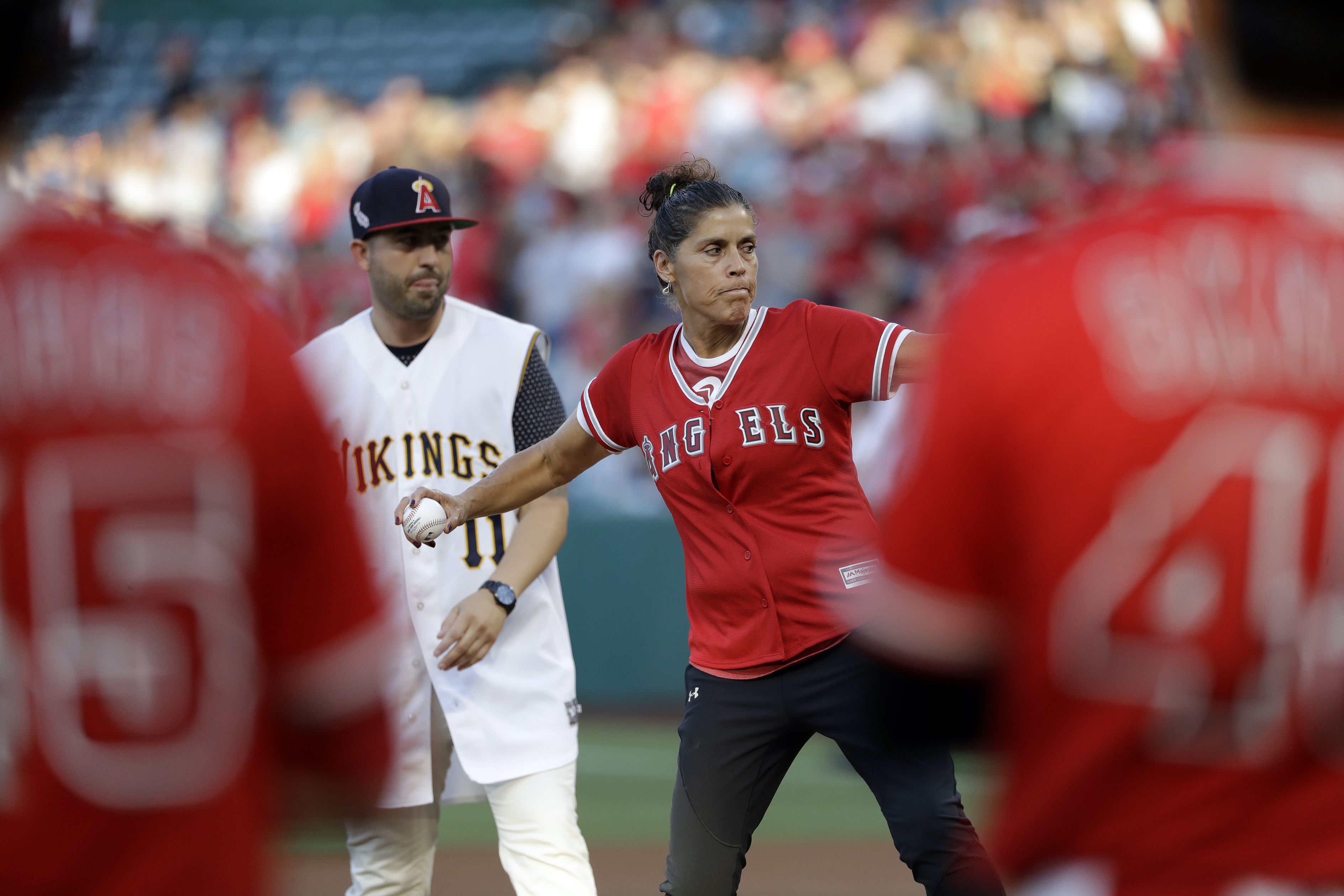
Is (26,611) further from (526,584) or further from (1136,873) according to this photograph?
(526,584)

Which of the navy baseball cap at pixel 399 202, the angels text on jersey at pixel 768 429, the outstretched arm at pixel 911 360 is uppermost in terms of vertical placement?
the navy baseball cap at pixel 399 202

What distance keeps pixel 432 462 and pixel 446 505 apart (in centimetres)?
62

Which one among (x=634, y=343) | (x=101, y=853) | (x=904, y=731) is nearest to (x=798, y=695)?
(x=634, y=343)

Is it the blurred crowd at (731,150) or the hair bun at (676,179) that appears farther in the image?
the blurred crowd at (731,150)

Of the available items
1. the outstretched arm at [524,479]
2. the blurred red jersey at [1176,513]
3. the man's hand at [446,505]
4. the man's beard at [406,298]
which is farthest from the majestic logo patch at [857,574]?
the blurred red jersey at [1176,513]

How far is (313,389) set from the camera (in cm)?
193

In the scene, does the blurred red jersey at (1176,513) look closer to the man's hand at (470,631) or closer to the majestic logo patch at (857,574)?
the majestic logo patch at (857,574)

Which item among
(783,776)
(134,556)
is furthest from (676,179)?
(134,556)

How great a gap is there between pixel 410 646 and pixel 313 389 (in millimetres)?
3018

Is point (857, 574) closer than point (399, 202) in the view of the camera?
Yes

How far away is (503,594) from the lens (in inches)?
180

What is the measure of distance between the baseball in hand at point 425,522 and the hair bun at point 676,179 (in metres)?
1.30

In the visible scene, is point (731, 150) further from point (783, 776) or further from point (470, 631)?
point (783, 776)

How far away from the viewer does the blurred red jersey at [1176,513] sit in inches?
62.9
